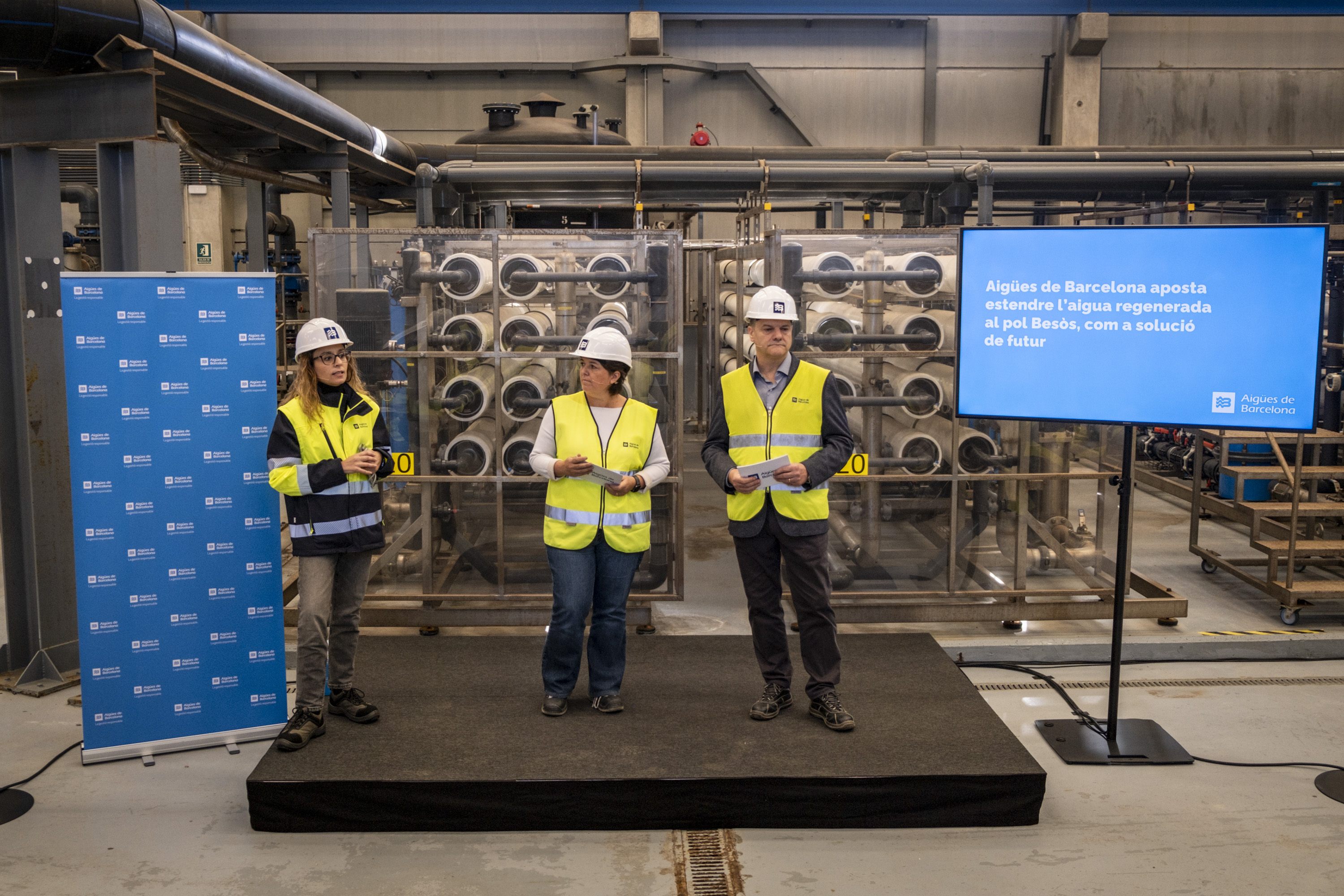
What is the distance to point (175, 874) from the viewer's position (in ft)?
12.2

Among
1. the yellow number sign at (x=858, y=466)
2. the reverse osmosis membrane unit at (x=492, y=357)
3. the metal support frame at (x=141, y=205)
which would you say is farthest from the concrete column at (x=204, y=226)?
the yellow number sign at (x=858, y=466)

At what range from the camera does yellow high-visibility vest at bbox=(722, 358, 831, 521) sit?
4.41 m

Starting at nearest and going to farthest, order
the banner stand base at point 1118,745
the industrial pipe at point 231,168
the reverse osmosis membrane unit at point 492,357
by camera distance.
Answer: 1. the banner stand base at point 1118,745
2. the reverse osmosis membrane unit at point 492,357
3. the industrial pipe at point 231,168

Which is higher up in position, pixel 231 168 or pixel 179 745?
pixel 231 168

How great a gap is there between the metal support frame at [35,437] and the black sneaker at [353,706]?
72.3 inches

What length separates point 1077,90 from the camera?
14.8m

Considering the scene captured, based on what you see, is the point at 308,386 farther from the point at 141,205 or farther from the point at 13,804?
the point at 13,804

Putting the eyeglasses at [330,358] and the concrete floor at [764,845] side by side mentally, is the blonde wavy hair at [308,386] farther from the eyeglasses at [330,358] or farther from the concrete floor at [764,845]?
the concrete floor at [764,845]

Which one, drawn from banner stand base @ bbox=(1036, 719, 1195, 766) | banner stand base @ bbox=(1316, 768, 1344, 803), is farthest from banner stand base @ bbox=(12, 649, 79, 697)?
banner stand base @ bbox=(1316, 768, 1344, 803)

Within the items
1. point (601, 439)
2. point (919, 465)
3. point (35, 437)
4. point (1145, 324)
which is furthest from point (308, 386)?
point (919, 465)

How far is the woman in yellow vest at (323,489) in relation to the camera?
426cm

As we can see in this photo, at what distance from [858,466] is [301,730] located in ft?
11.0

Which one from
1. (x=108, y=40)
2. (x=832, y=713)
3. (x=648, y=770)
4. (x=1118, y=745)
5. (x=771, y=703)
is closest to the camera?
(x=648, y=770)

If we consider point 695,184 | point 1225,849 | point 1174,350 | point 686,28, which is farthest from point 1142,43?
point 1225,849
